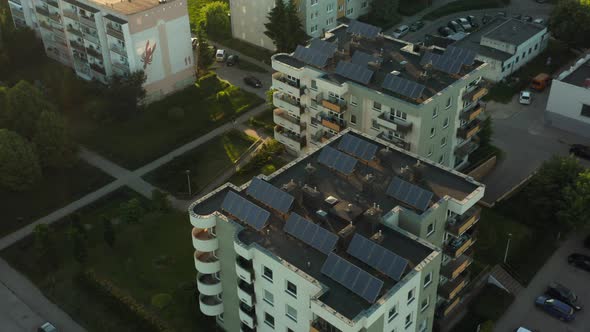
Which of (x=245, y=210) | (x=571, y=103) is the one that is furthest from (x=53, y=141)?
(x=571, y=103)

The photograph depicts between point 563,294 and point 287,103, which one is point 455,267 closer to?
point 563,294

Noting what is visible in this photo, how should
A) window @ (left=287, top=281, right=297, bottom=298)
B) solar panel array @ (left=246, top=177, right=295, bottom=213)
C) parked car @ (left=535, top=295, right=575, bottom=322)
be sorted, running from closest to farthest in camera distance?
window @ (left=287, top=281, right=297, bottom=298) < solar panel array @ (left=246, top=177, right=295, bottom=213) < parked car @ (left=535, top=295, right=575, bottom=322)

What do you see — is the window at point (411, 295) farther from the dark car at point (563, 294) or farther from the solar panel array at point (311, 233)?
the dark car at point (563, 294)

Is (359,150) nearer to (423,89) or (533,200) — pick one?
(423,89)

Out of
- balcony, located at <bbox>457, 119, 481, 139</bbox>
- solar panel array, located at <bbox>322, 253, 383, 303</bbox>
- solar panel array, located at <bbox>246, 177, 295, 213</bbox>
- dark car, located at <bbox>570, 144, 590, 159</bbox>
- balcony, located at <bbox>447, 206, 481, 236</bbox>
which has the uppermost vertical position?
solar panel array, located at <bbox>246, 177, 295, 213</bbox>

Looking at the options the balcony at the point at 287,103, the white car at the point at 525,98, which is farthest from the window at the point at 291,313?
the white car at the point at 525,98

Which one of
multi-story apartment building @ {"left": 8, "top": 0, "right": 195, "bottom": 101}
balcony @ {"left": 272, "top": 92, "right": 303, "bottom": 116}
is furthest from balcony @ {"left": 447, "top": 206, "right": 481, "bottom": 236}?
multi-story apartment building @ {"left": 8, "top": 0, "right": 195, "bottom": 101}

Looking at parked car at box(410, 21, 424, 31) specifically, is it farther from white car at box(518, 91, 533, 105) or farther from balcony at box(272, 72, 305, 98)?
balcony at box(272, 72, 305, 98)
